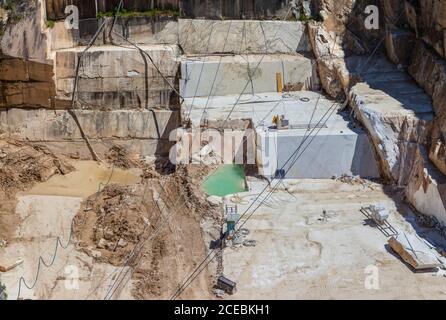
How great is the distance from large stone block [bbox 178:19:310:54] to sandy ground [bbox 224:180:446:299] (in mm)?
5536

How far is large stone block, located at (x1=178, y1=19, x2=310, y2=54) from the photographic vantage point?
62.0ft

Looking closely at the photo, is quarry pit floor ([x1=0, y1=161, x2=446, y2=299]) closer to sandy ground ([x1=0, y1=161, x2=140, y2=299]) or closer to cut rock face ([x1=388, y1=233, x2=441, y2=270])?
sandy ground ([x1=0, y1=161, x2=140, y2=299])

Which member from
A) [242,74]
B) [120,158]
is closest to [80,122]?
[120,158]

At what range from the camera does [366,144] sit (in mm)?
15586

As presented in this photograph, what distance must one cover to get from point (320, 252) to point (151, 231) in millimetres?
3725

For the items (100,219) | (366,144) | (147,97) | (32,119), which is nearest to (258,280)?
(100,219)

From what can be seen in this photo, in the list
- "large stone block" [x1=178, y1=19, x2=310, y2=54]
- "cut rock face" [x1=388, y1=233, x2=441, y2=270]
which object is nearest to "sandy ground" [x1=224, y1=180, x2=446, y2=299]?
"cut rock face" [x1=388, y1=233, x2=441, y2=270]

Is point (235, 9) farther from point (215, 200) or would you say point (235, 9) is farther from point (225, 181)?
point (215, 200)

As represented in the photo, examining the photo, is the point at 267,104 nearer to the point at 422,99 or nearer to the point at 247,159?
the point at 247,159

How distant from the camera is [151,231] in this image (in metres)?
13.8

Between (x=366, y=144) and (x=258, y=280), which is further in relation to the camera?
(x=366, y=144)

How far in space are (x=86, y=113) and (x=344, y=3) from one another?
828cm
